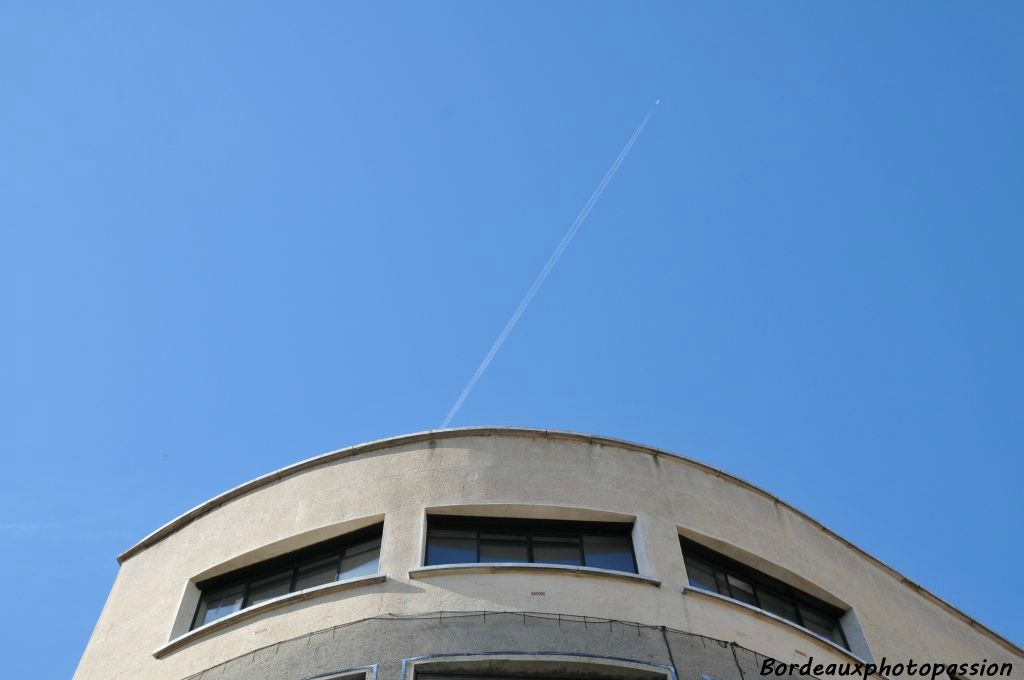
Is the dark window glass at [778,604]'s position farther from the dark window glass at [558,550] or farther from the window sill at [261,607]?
the window sill at [261,607]

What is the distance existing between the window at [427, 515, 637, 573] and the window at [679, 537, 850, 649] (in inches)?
46.0

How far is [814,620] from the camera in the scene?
1819 cm

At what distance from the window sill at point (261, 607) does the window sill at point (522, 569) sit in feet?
2.05

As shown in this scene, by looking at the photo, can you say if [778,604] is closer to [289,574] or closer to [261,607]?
[289,574]

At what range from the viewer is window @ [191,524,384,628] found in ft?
56.5

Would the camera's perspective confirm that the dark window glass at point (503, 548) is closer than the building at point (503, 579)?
No

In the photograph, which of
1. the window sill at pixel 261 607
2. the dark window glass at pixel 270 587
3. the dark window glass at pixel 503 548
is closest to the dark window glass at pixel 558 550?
the dark window glass at pixel 503 548

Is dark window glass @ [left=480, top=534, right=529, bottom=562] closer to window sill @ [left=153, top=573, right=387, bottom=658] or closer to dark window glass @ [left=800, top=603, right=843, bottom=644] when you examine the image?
window sill @ [left=153, top=573, right=387, bottom=658]

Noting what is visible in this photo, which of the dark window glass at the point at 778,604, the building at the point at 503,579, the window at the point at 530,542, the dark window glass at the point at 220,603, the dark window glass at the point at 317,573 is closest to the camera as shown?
the building at the point at 503,579

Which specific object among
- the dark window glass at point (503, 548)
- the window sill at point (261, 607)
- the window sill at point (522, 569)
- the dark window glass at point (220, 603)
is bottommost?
the window sill at point (261, 607)

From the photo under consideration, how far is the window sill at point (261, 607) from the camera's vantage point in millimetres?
15883

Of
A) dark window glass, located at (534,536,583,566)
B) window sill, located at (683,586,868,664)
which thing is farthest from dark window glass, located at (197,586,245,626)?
window sill, located at (683,586,868,664)

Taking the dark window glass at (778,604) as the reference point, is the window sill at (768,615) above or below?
below

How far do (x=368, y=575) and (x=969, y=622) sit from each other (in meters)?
11.6
